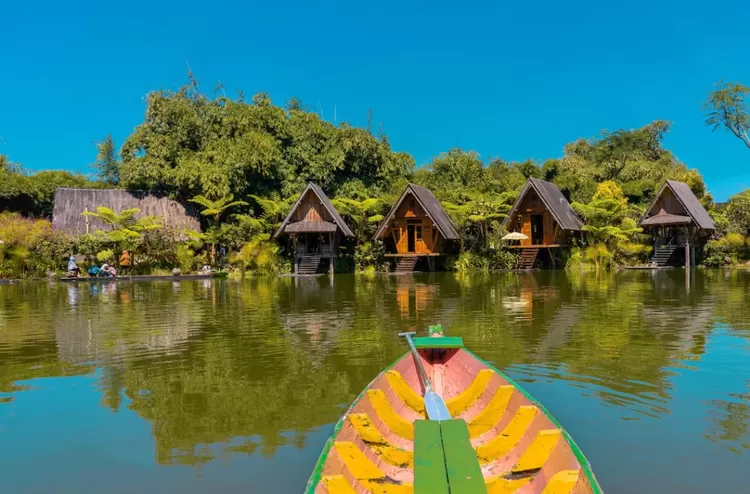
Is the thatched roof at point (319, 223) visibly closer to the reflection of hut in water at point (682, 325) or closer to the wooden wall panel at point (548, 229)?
the wooden wall panel at point (548, 229)

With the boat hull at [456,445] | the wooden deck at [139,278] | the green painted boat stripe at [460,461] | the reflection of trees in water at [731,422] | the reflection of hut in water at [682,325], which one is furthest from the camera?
the wooden deck at [139,278]

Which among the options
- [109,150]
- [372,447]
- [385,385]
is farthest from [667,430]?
[109,150]

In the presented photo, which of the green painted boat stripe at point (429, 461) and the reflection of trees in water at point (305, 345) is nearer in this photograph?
the green painted boat stripe at point (429, 461)

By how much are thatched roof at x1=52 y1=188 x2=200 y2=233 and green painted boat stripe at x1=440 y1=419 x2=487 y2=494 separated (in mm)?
27293

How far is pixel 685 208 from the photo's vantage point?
26.5 meters

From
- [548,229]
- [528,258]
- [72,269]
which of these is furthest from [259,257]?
[548,229]

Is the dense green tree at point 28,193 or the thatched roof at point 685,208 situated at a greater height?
the dense green tree at point 28,193

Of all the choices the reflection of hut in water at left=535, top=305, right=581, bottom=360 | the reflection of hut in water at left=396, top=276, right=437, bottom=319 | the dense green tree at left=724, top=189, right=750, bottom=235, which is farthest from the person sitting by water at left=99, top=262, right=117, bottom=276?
the dense green tree at left=724, top=189, right=750, bottom=235

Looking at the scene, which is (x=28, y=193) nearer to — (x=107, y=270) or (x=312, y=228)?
(x=107, y=270)

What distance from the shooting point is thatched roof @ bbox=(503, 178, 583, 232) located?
26719 mm

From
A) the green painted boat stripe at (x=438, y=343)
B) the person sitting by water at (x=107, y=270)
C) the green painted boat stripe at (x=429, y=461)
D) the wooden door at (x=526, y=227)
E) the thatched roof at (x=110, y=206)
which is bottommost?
the green painted boat stripe at (x=429, y=461)

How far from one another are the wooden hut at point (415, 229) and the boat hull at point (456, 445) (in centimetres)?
2180

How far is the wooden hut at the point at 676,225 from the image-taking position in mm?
26984

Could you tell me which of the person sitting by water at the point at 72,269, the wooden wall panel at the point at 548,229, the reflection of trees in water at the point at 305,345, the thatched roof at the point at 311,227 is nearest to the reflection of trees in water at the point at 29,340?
the reflection of trees in water at the point at 305,345
